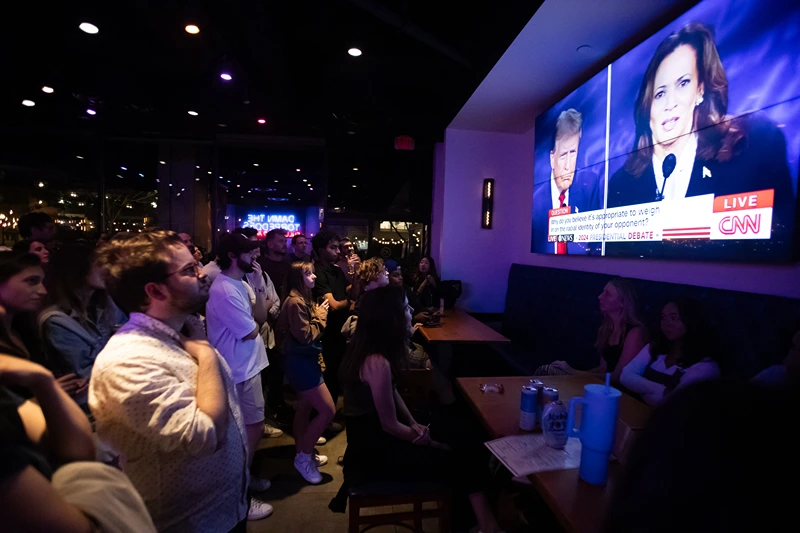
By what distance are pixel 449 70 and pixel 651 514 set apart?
5163 mm

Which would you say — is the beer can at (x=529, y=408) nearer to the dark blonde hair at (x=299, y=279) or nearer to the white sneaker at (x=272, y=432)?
the dark blonde hair at (x=299, y=279)

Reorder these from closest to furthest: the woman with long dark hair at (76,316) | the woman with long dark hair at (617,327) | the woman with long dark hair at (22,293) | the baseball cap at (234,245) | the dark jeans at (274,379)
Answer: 1. the woman with long dark hair at (22,293)
2. the woman with long dark hair at (76,316)
3. the baseball cap at (234,245)
4. the woman with long dark hair at (617,327)
5. the dark jeans at (274,379)

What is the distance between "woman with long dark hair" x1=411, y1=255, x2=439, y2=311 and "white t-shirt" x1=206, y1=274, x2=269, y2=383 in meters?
3.29

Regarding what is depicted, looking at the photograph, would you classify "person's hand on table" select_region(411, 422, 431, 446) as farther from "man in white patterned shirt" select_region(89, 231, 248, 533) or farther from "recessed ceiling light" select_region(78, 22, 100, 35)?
"recessed ceiling light" select_region(78, 22, 100, 35)

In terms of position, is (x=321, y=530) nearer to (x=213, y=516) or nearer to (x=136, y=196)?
(x=213, y=516)

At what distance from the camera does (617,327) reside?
2912 millimetres

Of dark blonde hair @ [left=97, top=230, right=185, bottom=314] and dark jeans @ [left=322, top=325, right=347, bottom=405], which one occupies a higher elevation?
dark blonde hair @ [left=97, top=230, right=185, bottom=314]

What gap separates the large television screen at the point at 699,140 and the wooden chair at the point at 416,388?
199 centimetres

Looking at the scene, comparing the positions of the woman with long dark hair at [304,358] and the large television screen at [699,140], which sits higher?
the large television screen at [699,140]

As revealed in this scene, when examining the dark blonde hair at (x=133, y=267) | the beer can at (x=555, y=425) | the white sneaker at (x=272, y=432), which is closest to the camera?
the dark blonde hair at (x=133, y=267)

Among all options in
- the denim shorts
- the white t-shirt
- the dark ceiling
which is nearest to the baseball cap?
the white t-shirt

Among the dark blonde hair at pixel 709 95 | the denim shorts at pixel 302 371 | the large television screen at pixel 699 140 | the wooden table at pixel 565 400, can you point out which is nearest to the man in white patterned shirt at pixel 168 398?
the wooden table at pixel 565 400

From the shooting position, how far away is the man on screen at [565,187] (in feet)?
13.1

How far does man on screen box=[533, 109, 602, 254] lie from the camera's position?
4008mm
